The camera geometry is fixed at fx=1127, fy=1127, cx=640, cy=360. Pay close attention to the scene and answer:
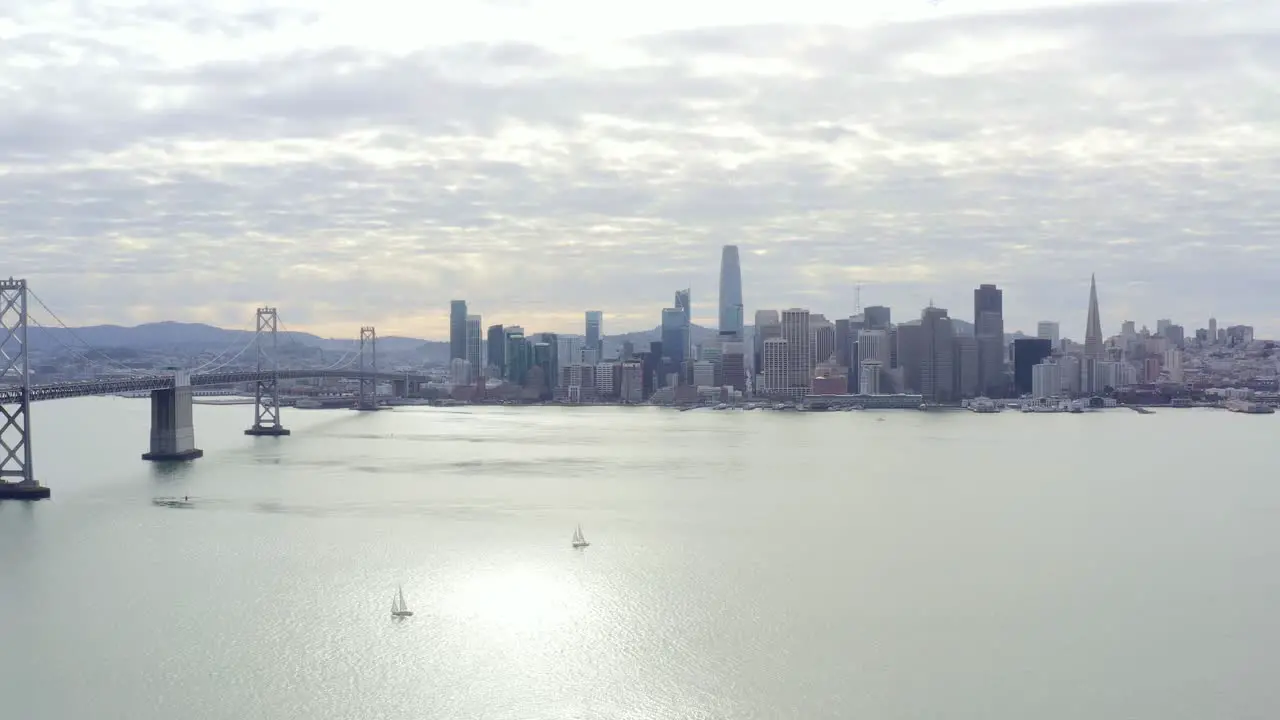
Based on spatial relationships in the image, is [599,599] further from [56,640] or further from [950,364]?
[950,364]

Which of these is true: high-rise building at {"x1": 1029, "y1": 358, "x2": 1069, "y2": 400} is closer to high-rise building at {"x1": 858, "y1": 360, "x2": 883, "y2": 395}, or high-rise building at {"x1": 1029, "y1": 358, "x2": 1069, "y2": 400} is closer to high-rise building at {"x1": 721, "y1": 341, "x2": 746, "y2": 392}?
high-rise building at {"x1": 858, "y1": 360, "x2": 883, "y2": 395}

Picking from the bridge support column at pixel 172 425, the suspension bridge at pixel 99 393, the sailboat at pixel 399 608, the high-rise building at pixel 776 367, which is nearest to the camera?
the sailboat at pixel 399 608

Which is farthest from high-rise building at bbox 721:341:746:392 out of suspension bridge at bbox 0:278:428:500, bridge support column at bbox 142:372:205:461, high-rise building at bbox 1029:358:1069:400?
bridge support column at bbox 142:372:205:461

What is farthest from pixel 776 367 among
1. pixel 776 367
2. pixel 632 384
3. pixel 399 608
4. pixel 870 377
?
pixel 399 608

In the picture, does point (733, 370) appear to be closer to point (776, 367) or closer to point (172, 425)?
point (776, 367)

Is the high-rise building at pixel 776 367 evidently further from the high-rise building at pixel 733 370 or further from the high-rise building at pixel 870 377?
the high-rise building at pixel 870 377

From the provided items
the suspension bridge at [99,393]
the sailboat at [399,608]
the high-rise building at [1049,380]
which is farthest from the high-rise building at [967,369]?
the sailboat at [399,608]
